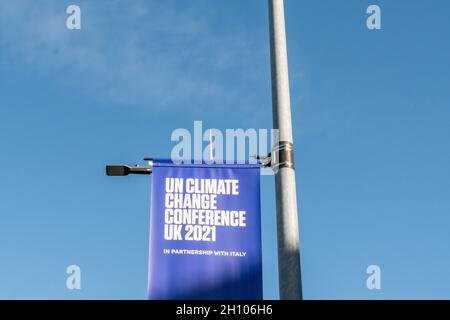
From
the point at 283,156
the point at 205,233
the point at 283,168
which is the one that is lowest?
the point at 205,233

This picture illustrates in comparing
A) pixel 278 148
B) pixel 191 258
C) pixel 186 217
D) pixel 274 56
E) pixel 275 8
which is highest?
pixel 275 8

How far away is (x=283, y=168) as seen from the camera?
20.8 feet

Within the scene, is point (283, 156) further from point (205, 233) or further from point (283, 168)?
point (205, 233)

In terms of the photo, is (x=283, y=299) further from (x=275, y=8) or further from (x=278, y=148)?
(x=275, y=8)

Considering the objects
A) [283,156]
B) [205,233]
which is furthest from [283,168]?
[205,233]

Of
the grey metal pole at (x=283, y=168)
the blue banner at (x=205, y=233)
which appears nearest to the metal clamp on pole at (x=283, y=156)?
the grey metal pole at (x=283, y=168)

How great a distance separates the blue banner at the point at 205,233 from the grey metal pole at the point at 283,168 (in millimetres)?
1170

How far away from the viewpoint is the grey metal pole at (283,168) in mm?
5742

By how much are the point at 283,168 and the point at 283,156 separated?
0.17 metres

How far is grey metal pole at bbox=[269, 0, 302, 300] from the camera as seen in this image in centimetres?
574
